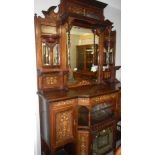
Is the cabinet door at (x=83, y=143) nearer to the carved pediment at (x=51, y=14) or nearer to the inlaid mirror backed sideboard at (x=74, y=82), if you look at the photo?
the inlaid mirror backed sideboard at (x=74, y=82)

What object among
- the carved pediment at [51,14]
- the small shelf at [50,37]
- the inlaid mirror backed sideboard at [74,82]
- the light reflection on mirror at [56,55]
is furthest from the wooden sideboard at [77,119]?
the carved pediment at [51,14]

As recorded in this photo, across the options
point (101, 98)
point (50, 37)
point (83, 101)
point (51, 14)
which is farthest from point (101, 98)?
point (51, 14)

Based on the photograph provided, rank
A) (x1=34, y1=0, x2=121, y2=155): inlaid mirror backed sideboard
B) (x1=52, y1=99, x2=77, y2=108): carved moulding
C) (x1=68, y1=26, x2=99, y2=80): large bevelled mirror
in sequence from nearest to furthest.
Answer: (x1=52, y1=99, x2=77, y2=108): carved moulding < (x1=34, y1=0, x2=121, y2=155): inlaid mirror backed sideboard < (x1=68, y1=26, x2=99, y2=80): large bevelled mirror

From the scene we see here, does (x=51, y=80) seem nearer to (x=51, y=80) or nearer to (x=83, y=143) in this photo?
(x=51, y=80)

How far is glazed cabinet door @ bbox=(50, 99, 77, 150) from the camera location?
1.79m

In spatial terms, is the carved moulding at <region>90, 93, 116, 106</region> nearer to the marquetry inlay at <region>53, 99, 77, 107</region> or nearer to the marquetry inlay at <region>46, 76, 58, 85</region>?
the marquetry inlay at <region>53, 99, 77, 107</region>

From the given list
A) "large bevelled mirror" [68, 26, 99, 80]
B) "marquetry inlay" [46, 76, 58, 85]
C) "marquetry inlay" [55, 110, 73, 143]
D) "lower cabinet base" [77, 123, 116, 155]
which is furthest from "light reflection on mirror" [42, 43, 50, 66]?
"lower cabinet base" [77, 123, 116, 155]

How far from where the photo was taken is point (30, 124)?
77cm

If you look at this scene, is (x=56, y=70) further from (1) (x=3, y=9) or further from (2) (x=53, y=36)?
(1) (x=3, y=9)

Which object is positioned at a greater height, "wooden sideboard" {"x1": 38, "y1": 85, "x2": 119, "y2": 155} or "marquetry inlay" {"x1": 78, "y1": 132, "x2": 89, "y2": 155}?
"wooden sideboard" {"x1": 38, "y1": 85, "x2": 119, "y2": 155}

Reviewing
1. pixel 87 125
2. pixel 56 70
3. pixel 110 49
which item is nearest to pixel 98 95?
pixel 87 125

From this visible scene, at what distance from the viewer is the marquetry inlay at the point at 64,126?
6.02ft
